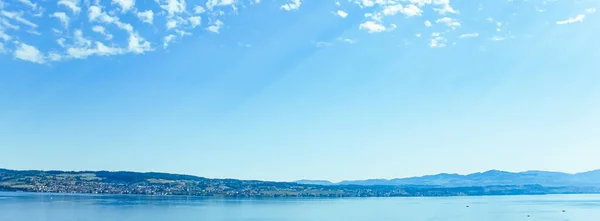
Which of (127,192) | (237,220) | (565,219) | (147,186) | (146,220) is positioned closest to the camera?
(146,220)

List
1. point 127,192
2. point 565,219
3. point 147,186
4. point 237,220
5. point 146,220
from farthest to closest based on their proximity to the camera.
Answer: point 147,186 < point 127,192 < point 565,219 < point 237,220 < point 146,220

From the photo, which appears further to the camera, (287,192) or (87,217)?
(287,192)

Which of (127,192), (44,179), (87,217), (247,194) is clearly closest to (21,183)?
(44,179)

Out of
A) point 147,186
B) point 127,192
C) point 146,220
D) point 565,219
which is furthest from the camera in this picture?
point 147,186

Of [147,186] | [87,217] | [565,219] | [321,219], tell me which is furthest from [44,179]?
[565,219]

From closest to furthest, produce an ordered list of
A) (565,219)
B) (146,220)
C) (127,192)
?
(146,220)
(565,219)
(127,192)

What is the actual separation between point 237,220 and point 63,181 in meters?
127

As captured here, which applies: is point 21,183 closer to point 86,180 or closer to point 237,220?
point 86,180

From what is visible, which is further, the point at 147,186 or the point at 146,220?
the point at 147,186

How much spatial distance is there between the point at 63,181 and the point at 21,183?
12.5 metres

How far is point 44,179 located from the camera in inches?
7032

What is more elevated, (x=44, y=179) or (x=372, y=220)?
(x=44, y=179)

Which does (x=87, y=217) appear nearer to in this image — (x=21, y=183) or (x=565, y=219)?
(x=565, y=219)

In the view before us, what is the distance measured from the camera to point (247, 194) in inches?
6708
